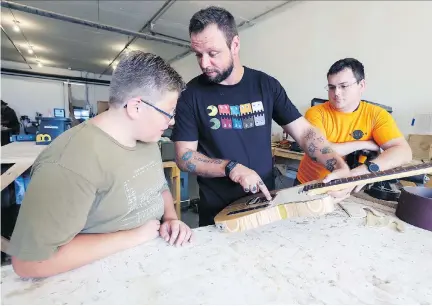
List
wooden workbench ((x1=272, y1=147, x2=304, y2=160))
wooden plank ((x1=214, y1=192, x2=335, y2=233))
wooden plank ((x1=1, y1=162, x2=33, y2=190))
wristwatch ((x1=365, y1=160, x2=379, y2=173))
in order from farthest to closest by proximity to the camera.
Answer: wooden workbench ((x1=272, y1=147, x2=304, y2=160))
wooden plank ((x1=1, y1=162, x2=33, y2=190))
wristwatch ((x1=365, y1=160, x2=379, y2=173))
wooden plank ((x1=214, y1=192, x2=335, y2=233))

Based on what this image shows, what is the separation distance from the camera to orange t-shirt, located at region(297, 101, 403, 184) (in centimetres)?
161

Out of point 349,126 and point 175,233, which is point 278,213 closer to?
point 175,233

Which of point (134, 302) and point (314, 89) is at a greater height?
point (314, 89)

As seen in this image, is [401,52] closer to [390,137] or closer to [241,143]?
[390,137]

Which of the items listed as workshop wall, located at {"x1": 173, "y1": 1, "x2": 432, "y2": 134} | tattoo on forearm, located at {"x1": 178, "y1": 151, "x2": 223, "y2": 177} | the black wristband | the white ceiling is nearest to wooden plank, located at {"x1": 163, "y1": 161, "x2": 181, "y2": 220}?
the white ceiling

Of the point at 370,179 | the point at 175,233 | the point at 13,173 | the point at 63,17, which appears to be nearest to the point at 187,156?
the point at 175,233

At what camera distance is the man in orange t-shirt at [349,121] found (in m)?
1.61

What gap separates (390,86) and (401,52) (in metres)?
0.36

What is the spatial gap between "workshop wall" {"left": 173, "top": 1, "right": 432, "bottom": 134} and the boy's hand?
2.98 metres

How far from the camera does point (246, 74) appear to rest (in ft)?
4.64

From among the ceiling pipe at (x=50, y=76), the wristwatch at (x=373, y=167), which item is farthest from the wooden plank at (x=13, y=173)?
the ceiling pipe at (x=50, y=76)

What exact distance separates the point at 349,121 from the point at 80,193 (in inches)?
65.3

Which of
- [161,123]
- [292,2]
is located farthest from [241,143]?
[292,2]

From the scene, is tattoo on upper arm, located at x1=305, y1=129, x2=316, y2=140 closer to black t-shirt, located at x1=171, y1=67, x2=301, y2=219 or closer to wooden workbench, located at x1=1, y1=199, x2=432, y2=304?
black t-shirt, located at x1=171, y1=67, x2=301, y2=219
